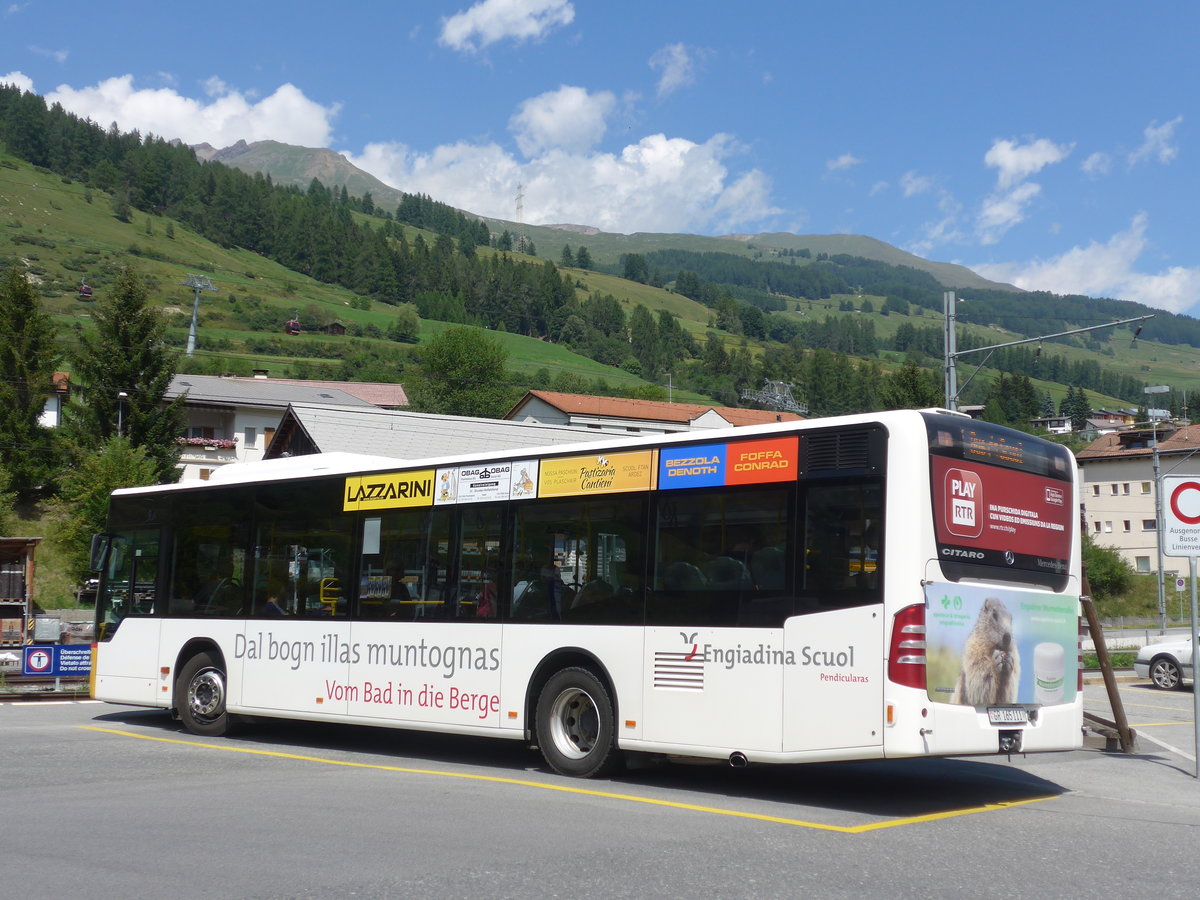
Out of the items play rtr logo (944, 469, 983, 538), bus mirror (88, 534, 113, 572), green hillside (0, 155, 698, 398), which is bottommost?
bus mirror (88, 534, 113, 572)

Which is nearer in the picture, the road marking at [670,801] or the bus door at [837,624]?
the road marking at [670,801]

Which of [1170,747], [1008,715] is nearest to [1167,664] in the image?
[1170,747]

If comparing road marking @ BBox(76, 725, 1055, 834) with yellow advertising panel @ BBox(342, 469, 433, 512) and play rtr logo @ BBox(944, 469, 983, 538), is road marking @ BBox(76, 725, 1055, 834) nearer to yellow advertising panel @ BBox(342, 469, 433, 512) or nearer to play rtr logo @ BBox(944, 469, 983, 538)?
Answer: play rtr logo @ BBox(944, 469, 983, 538)

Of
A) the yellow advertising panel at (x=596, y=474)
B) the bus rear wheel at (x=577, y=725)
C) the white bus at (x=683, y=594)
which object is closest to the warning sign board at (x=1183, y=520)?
the white bus at (x=683, y=594)

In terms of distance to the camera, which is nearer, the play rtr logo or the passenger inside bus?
the play rtr logo

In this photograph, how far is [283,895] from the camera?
6.17 metres

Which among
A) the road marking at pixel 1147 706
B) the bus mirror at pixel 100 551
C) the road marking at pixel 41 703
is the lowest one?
the road marking at pixel 41 703

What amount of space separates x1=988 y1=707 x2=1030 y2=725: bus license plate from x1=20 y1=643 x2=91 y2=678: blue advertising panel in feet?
58.5

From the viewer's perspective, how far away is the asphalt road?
6.53 m

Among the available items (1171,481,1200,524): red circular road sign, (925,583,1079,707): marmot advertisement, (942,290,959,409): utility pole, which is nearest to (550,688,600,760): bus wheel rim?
(925,583,1079,707): marmot advertisement

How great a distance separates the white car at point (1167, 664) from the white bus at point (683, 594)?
46.1 feet

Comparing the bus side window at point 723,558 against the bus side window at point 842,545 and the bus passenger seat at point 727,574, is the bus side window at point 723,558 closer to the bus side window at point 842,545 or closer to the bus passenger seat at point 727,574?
the bus passenger seat at point 727,574

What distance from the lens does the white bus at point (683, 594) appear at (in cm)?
905

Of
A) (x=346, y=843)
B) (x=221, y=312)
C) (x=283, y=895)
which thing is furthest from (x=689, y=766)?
(x=221, y=312)
